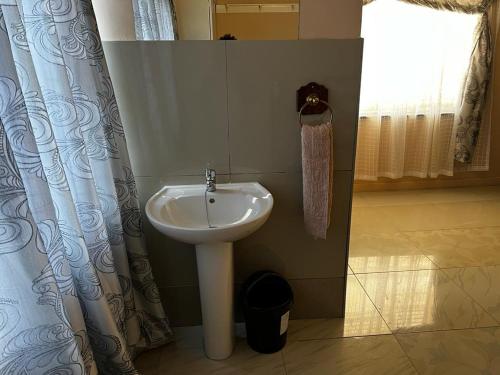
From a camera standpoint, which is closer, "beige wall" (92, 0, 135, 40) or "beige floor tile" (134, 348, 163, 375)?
"beige wall" (92, 0, 135, 40)

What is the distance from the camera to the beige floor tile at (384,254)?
2416 mm

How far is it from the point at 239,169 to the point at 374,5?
245cm

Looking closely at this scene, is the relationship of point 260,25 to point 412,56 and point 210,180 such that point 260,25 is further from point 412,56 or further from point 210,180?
point 412,56

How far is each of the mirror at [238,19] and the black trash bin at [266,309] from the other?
113cm

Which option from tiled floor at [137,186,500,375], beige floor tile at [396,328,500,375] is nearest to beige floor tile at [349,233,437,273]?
tiled floor at [137,186,500,375]

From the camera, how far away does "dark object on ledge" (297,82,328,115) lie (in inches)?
61.4

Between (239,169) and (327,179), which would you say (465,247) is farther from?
(239,169)

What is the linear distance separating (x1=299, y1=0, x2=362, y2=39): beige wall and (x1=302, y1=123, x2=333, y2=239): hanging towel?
0.41 metres

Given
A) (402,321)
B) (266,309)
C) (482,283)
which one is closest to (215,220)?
(266,309)

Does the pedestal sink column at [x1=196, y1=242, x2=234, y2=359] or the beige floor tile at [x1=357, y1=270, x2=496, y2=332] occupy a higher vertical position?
the pedestal sink column at [x1=196, y1=242, x2=234, y2=359]

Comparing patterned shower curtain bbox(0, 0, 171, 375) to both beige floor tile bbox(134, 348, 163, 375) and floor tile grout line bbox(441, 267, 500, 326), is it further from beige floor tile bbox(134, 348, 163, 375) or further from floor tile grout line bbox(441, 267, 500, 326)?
floor tile grout line bbox(441, 267, 500, 326)

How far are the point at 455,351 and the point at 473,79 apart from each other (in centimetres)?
272

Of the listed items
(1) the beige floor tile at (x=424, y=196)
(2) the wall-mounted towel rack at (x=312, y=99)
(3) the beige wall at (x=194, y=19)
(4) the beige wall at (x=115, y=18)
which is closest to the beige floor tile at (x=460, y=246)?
(1) the beige floor tile at (x=424, y=196)

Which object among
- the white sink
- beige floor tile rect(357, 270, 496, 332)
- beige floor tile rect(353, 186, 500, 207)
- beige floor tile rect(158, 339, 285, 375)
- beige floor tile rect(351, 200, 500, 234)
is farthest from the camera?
beige floor tile rect(353, 186, 500, 207)
